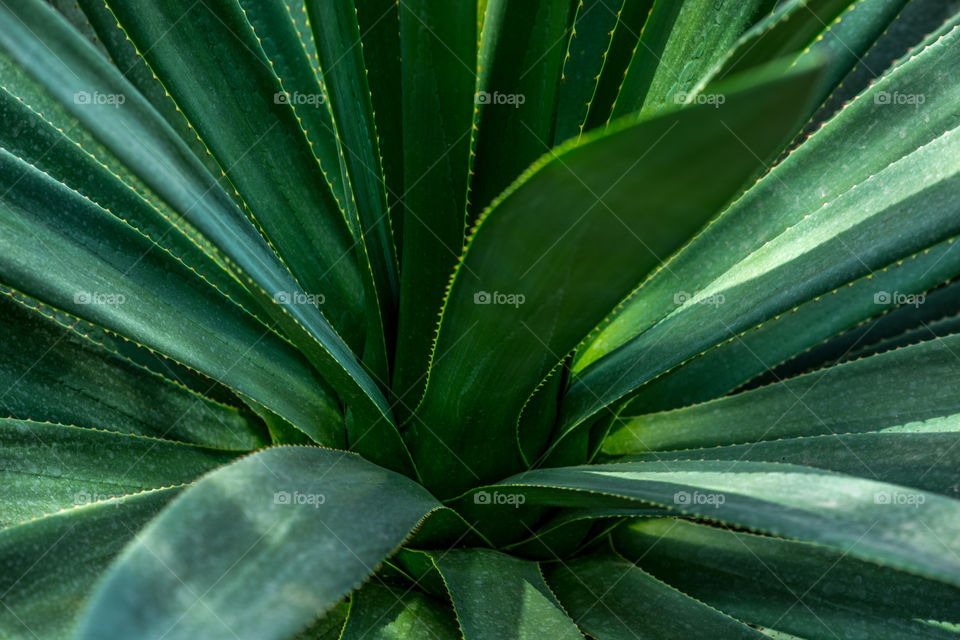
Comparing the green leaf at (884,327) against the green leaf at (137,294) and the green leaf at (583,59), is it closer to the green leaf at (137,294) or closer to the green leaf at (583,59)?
the green leaf at (583,59)

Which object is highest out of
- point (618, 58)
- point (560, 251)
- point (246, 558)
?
point (618, 58)

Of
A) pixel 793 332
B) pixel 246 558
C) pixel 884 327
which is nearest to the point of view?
pixel 246 558

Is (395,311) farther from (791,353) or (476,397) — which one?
(791,353)
